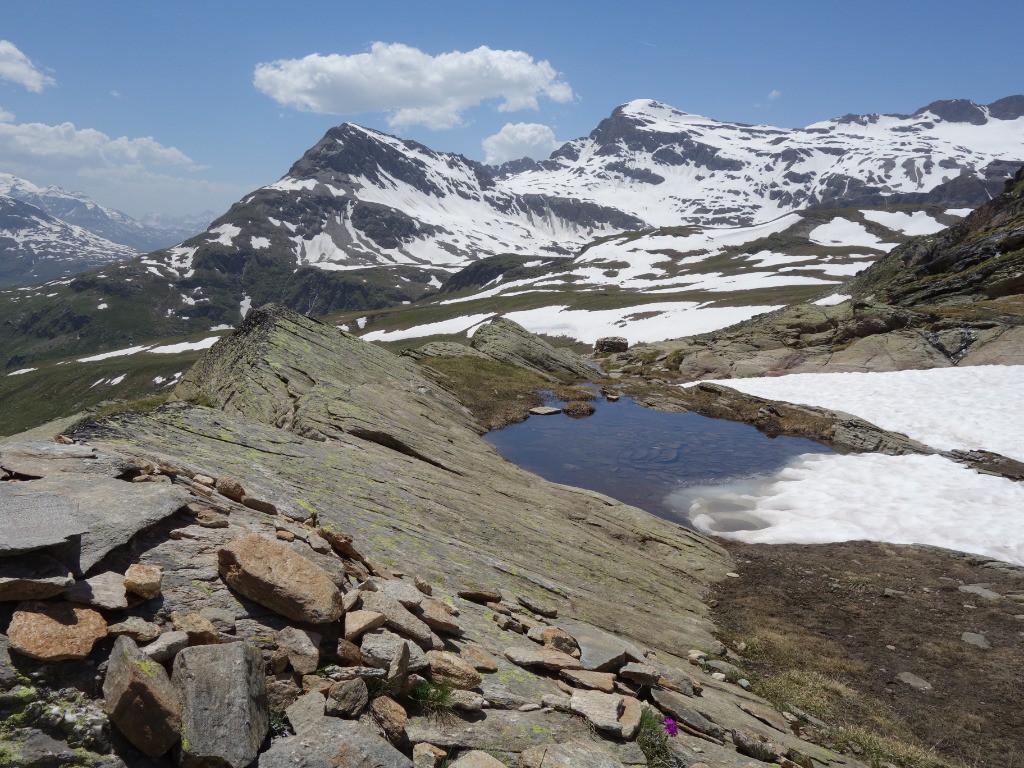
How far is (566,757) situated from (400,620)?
2.72m

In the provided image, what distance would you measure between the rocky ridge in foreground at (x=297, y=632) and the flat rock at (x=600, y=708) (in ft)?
0.11

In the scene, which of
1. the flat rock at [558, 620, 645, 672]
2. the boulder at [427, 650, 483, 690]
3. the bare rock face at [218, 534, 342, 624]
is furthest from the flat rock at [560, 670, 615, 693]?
the bare rock face at [218, 534, 342, 624]

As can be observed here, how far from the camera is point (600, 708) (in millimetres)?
7852

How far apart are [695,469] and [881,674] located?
59.1 ft

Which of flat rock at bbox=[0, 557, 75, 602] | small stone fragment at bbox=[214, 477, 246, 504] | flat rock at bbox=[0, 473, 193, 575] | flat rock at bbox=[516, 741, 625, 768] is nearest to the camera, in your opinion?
flat rock at bbox=[0, 557, 75, 602]

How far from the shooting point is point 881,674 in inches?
624

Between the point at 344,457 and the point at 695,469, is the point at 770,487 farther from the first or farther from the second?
the point at 344,457

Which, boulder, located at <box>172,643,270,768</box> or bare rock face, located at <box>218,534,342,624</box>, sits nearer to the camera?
boulder, located at <box>172,643,270,768</box>

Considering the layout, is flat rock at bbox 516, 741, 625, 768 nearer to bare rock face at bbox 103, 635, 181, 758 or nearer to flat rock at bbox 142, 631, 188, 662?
bare rock face at bbox 103, 635, 181, 758

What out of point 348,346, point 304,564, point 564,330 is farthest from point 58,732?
point 564,330

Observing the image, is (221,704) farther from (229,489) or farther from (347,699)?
(229,489)

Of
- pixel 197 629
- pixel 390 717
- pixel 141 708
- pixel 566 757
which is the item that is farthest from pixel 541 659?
pixel 141 708

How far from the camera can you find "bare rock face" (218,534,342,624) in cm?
675

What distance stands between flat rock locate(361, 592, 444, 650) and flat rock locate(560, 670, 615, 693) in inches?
91.0
